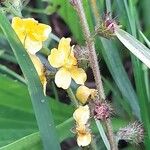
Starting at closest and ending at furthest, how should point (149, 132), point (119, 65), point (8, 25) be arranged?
point (8, 25) → point (149, 132) → point (119, 65)

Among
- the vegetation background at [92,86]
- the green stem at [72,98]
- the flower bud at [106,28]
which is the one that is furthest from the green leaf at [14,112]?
the flower bud at [106,28]

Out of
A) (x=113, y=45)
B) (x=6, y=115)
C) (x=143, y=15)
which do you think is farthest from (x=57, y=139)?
(x=143, y=15)

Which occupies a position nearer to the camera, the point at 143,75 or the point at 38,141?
the point at 38,141

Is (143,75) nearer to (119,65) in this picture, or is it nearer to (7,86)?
(119,65)

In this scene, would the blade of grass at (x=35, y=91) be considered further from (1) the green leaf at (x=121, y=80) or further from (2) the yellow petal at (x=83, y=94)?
(1) the green leaf at (x=121, y=80)

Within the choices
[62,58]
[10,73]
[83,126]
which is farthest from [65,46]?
[10,73]

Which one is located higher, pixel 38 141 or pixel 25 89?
pixel 25 89
